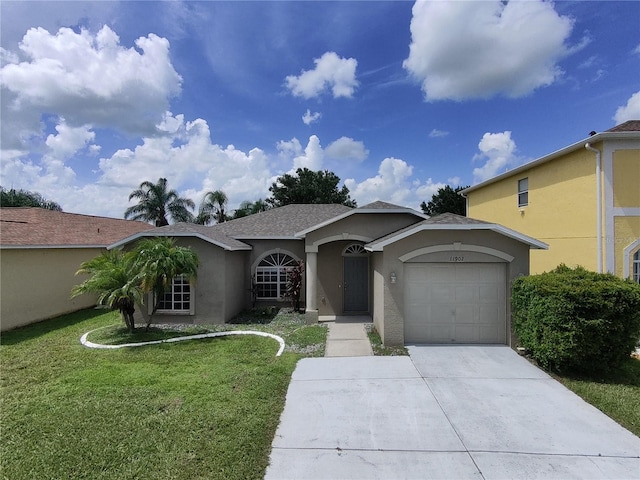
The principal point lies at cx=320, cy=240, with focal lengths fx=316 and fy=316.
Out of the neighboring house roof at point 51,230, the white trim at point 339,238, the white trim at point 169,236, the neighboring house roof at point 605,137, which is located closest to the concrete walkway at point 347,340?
the white trim at point 339,238

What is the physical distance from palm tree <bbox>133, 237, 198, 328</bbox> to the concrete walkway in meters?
5.50

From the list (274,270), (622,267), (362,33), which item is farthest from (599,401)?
(362,33)

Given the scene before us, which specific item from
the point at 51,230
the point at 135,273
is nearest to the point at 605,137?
the point at 135,273

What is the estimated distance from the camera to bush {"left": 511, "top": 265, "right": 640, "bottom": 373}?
7.18 m

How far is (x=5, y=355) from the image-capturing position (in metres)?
9.33

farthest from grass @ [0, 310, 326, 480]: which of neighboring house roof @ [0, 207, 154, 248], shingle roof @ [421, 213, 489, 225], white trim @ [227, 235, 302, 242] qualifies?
white trim @ [227, 235, 302, 242]

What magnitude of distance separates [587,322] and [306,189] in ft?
136

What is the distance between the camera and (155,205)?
33.2 m

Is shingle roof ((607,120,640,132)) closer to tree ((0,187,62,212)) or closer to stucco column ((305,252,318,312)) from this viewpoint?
stucco column ((305,252,318,312))

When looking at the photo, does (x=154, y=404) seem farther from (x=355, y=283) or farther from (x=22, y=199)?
(x=22, y=199)

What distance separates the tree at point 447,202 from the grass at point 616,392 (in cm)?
3301

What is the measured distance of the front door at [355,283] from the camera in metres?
14.1

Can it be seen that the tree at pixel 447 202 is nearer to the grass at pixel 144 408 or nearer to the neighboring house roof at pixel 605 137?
the neighboring house roof at pixel 605 137

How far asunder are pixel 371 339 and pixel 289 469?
6211 millimetres
